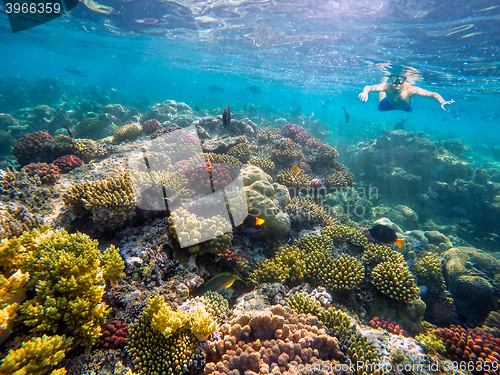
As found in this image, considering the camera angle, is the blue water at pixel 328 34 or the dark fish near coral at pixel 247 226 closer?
the dark fish near coral at pixel 247 226

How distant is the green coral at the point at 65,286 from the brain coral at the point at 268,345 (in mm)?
1812

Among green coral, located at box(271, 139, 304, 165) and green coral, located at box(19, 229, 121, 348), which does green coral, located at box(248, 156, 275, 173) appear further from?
green coral, located at box(19, 229, 121, 348)

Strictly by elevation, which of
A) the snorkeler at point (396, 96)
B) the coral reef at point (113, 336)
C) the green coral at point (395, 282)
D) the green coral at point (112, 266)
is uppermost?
the snorkeler at point (396, 96)

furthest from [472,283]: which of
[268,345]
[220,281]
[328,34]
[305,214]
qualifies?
[328,34]

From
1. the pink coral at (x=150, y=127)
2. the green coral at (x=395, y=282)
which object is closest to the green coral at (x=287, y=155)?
the green coral at (x=395, y=282)

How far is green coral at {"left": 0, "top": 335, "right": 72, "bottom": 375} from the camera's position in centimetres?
217

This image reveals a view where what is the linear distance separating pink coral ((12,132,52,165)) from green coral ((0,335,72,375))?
8244 mm

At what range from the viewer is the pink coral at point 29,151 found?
25.7ft

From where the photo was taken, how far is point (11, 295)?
278 centimetres

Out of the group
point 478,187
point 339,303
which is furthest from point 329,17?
point 339,303

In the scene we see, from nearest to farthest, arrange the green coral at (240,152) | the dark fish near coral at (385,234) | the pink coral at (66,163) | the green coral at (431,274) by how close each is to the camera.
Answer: the dark fish near coral at (385,234) → the green coral at (431,274) → the pink coral at (66,163) → the green coral at (240,152)

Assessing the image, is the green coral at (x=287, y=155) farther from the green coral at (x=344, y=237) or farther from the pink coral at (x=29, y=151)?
the pink coral at (x=29, y=151)

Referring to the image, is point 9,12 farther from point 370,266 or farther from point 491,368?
point 491,368

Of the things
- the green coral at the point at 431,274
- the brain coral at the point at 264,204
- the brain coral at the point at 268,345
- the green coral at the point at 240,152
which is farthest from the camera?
the green coral at the point at 240,152
